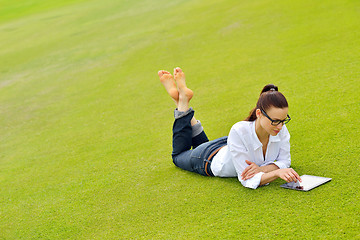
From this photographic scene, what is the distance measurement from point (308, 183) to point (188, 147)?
1210mm

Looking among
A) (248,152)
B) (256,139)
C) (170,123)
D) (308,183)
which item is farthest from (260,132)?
(170,123)

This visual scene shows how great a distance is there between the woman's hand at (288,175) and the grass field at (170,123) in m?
0.10

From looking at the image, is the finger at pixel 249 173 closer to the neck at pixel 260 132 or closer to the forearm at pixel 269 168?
the forearm at pixel 269 168

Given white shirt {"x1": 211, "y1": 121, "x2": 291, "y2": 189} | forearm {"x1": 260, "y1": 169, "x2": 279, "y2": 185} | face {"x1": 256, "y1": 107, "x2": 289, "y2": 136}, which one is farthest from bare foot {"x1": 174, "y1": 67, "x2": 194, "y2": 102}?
forearm {"x1": 260, "y1": 169, "x2": 279, "y2": 185}

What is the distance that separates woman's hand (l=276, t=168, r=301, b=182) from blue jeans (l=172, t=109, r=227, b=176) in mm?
671

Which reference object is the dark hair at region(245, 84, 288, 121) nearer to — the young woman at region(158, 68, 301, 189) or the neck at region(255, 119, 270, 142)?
the young woman at region(158, 68, 301, 189)

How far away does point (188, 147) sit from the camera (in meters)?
3.90

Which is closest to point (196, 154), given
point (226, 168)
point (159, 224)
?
point (226, 168)

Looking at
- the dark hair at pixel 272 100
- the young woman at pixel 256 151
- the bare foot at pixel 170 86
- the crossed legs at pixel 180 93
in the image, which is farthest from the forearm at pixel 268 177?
the bare foot at pixel 170 86

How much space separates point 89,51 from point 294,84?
6657 mm

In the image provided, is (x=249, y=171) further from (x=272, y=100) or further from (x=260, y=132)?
(x=272, y=100)

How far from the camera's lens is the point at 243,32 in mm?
8938

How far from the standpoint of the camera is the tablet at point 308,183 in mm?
2936

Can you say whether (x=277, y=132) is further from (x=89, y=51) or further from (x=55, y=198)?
(x=89, y=51)
